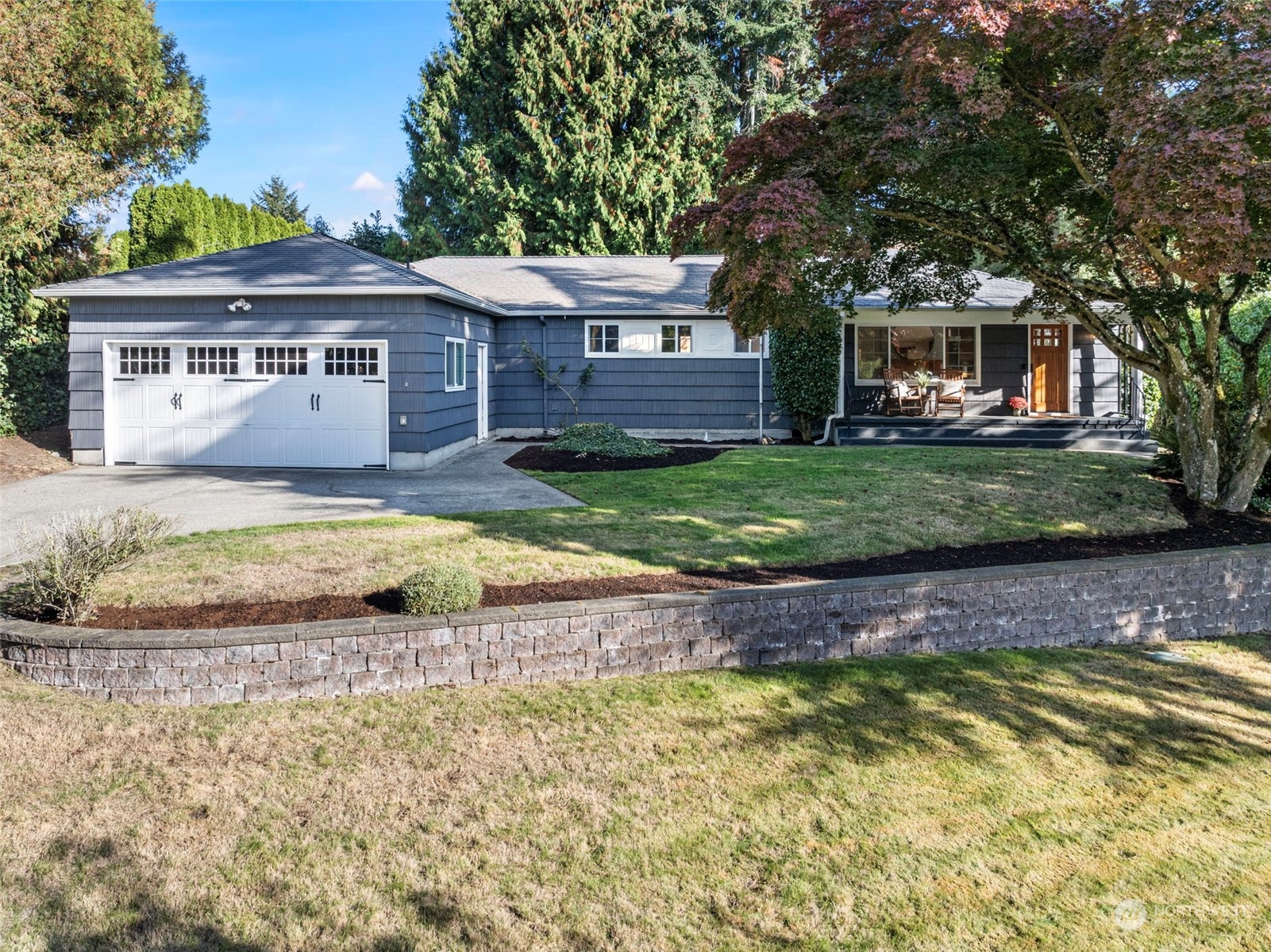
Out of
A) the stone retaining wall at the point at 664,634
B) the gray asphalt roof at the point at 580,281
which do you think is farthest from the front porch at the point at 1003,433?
the stone retaining wall at the point at 664,634

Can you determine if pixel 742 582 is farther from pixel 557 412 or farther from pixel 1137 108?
pixel 557 412

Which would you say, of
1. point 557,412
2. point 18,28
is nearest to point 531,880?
point 557,412

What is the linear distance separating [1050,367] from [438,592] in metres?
15.5

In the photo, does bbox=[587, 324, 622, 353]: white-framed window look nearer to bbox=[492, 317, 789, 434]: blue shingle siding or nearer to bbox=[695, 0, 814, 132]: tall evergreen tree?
bbox=[492, 317, 789, 434]: blue shingle siding

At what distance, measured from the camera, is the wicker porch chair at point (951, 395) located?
16469 mm

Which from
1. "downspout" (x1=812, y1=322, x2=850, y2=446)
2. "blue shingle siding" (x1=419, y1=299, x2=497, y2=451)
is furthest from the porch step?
"blue shingle siding" (x1=419, y1=299, x2=497, y2=451)

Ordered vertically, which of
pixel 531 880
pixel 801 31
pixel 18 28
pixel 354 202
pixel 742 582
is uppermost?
pixel 801 31

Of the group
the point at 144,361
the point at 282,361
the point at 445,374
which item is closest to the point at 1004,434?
the point at 445,374

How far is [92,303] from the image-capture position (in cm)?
1283

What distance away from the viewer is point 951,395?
1647 cm

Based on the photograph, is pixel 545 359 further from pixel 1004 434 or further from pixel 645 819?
pixel 645 819

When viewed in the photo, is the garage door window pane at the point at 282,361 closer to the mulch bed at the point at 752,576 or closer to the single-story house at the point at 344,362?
the single-story house at the point at 344,362

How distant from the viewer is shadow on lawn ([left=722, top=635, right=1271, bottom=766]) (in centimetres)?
486

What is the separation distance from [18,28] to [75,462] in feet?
23.5
